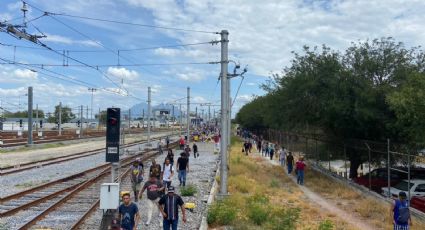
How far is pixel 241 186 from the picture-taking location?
79.0ft

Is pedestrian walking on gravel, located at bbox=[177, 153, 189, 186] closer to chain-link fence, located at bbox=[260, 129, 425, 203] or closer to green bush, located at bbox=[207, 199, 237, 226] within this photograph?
green bush, located at bbox=[207, 199, 237, 226]

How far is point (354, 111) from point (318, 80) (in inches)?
118

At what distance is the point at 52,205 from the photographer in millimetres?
16141

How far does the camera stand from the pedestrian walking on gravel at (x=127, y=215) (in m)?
10.3

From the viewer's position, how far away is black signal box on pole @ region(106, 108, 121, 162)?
39.1ft

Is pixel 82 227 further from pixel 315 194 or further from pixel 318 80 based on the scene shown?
pixel 318 80

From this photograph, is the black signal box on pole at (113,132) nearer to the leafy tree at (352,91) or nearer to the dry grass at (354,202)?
the dry grass at (354,202)

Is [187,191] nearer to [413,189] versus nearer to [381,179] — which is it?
[413,189]

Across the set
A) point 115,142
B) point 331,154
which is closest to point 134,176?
point 115,142

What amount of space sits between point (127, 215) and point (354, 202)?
14.0m

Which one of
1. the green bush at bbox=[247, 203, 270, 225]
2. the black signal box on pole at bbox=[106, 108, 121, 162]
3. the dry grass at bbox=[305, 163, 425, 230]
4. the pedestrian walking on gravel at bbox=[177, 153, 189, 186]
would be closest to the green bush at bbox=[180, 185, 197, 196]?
the pedestrian walking on gravel at bbox=[177, 153, 189, 186]

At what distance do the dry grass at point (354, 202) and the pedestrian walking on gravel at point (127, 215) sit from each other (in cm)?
918

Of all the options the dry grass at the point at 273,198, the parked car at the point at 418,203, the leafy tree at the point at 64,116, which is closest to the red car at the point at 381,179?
the dry grass at the point at 273,198

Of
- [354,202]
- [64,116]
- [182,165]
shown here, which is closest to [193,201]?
[182,165]
